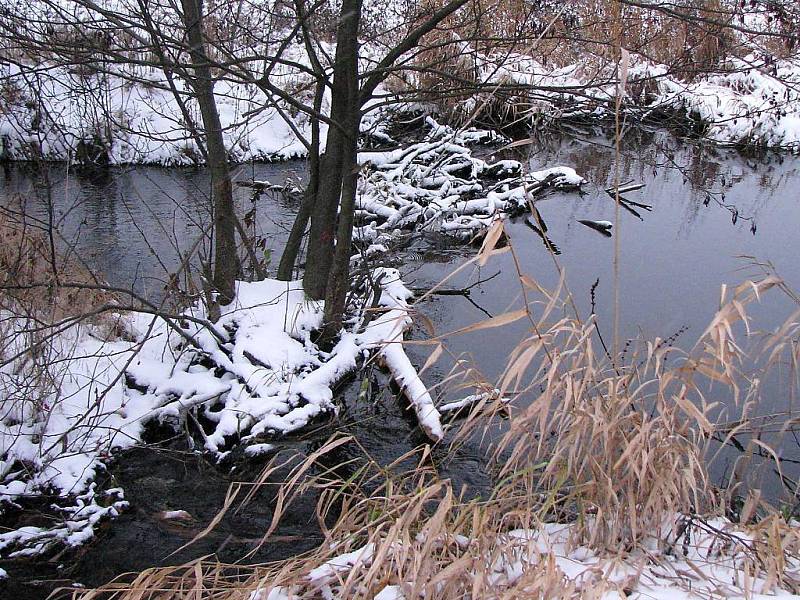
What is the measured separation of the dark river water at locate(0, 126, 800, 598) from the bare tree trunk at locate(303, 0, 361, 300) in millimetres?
688

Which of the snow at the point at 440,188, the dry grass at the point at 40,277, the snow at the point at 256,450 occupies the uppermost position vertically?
the snow at the point at 440,188

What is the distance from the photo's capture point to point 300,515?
3262mm

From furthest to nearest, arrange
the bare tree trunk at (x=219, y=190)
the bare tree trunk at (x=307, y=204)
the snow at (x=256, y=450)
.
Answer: the bare tree trunk at (x=307, y=204)
the bare tree trunk at (x=219, y=190)
the snow at (x=256, y=450)

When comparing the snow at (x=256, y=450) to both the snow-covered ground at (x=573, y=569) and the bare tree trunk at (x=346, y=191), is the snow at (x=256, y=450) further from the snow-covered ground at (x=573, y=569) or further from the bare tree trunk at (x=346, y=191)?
the snow-covered ground at (x=573, y=569)

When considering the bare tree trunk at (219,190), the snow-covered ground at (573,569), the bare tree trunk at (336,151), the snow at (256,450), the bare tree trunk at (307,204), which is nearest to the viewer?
the snow-covered ground at (573,569)

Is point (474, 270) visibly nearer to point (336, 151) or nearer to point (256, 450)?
point (336, 151)

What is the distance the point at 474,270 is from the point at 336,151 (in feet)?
5.88

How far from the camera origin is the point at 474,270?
5.69 m

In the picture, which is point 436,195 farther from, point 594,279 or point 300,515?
point 300,515

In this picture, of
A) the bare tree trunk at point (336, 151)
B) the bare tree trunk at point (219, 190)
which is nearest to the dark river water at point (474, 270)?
the bare tree trunk at point (219, 190)

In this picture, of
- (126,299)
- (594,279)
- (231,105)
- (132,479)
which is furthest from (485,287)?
(231,105)

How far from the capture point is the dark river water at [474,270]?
10.6ft

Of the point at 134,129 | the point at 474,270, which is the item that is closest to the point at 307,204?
the point at 474,270

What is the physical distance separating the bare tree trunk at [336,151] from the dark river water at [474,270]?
0.69 meters
